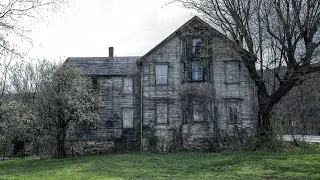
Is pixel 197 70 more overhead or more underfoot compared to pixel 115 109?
more overhead

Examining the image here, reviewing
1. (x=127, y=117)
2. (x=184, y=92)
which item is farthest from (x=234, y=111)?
(x=127, y=117)

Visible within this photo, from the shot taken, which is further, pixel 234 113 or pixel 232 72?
pixel 232 72

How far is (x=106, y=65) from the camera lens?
33.1 metres

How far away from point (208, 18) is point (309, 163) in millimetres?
11883

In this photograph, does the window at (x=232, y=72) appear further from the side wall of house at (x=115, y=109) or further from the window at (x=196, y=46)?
the side wall of house at (x=115, y=109)

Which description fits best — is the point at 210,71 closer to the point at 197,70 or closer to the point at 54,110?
the point at 197,70

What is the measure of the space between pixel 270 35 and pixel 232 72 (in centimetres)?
673

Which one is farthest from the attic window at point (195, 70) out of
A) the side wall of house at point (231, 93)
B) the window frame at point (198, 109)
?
the window frame at point (198, 109)

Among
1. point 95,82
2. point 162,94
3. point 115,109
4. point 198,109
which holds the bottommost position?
point 198,109

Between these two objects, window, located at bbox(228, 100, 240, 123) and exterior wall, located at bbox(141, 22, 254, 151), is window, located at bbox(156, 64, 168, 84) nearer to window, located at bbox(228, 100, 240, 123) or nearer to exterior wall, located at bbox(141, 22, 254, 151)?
exterior wall, located at bbox(141, 22, 254, 151)

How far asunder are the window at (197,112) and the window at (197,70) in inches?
81.5

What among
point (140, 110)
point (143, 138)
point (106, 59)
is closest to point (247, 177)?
point (143, 138)

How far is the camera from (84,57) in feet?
115

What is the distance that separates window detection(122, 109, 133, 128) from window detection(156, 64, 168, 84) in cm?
429
